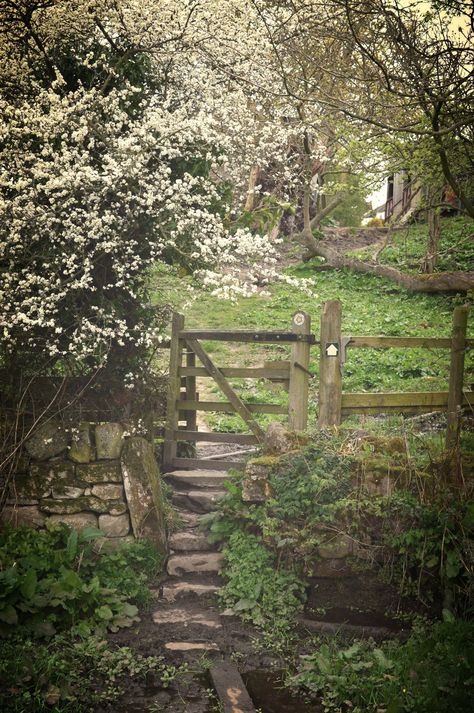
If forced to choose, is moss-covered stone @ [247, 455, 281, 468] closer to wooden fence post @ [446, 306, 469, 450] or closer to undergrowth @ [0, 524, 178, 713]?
undergrowth @ [0, 524, 178, 713]

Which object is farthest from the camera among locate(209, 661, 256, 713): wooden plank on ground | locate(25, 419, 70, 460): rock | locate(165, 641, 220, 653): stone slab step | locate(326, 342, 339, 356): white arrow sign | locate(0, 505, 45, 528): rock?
locate(326, 342, 339, 356): white arrow sign

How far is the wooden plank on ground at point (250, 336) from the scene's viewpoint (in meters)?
7.62

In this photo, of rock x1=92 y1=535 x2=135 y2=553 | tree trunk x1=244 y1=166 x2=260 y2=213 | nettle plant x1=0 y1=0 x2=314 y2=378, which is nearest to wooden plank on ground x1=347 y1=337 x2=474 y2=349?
nettle plant x1=0 y1=0 x2=314 y2=378

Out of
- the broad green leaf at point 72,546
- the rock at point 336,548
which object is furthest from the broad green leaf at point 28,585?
the rock at point 336,548

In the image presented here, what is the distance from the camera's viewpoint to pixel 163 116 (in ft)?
24.7

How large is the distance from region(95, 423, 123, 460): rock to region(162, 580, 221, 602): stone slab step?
143cm

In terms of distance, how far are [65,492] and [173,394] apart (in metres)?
2.16

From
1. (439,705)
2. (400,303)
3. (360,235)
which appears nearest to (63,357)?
(439,705)

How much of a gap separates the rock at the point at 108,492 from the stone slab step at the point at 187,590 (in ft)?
3.38

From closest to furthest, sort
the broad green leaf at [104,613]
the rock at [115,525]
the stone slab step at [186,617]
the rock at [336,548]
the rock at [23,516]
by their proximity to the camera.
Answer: the broad green leaf at [104,613] < the stone slab step at [186,617] < the rock at [336,548] < the rock at [23,516] < the rock at [115,525]

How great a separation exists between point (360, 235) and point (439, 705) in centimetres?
2132

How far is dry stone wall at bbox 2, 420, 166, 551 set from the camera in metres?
6.83

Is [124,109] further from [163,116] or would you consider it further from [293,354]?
[293,354]

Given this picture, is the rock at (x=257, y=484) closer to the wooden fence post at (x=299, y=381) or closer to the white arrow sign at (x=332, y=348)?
the wooden fence post at (x=299, y=381)
